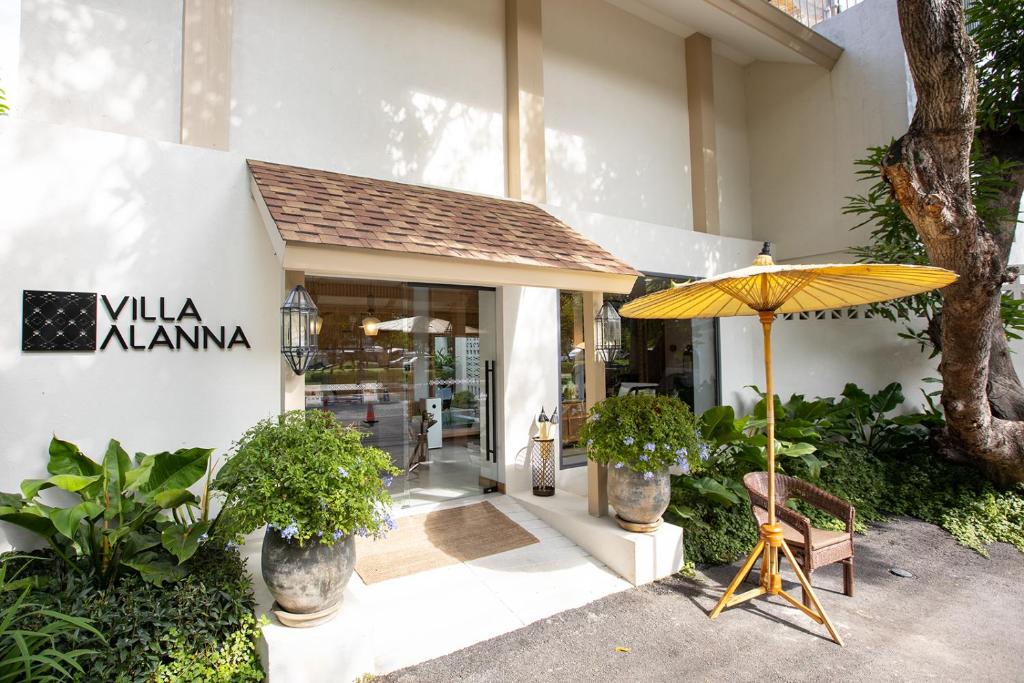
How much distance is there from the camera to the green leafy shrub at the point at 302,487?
11.3 feet

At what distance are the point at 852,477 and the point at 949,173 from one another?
3967mm

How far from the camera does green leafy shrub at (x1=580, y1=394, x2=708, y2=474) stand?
5102mm

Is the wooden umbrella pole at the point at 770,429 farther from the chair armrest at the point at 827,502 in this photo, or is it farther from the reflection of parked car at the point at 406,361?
the reflection of parked car at the point at 406,361

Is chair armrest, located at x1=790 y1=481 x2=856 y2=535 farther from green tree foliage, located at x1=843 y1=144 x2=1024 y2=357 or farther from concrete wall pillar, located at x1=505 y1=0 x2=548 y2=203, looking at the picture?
concrete wall pillar, located at x1=505 y1=0 x2=548 y2=203

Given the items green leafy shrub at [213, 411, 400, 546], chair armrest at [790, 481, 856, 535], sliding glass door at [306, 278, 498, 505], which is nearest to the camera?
green leafy shrub at [213, 411, 400, 546]

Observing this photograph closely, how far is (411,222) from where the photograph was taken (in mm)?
5340

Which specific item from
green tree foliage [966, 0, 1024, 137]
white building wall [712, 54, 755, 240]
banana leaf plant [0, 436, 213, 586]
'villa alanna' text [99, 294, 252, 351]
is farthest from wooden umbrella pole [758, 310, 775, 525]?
white building wall [712, 54, 755, 240]

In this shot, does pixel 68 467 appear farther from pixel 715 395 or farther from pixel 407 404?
pixel 715 395

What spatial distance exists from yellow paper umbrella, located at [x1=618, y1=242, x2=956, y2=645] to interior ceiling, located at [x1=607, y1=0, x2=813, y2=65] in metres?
5.96

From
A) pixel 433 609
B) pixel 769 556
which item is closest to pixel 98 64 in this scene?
pixel 433 609

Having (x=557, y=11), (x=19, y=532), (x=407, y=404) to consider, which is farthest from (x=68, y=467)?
(x=557, y=11)

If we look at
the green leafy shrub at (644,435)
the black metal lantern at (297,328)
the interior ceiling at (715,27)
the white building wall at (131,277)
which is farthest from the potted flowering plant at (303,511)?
A: the interior ceiling at (715,27)

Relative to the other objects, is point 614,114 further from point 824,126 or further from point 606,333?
point 606,333

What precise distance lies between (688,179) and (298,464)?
27.0ft
